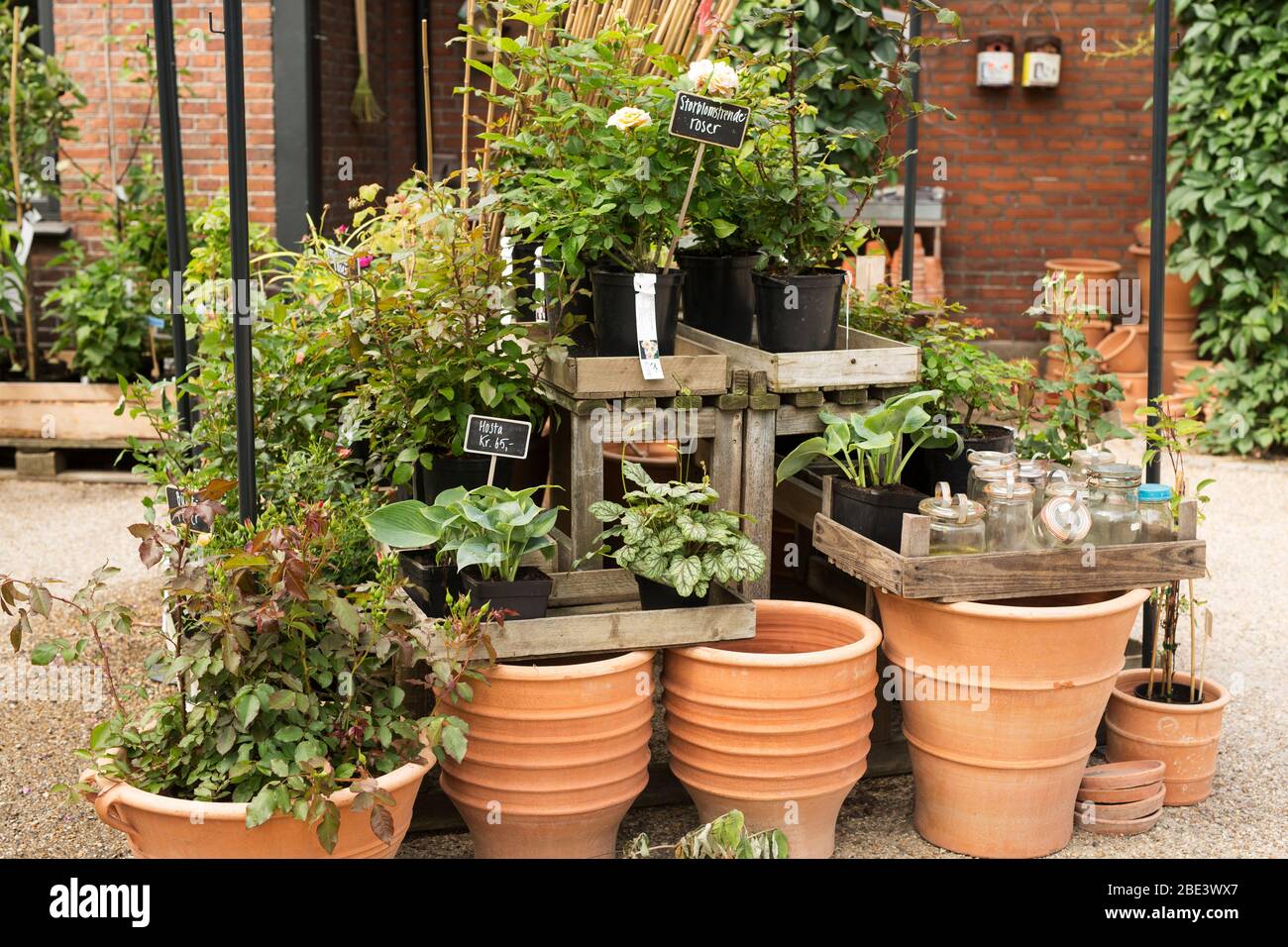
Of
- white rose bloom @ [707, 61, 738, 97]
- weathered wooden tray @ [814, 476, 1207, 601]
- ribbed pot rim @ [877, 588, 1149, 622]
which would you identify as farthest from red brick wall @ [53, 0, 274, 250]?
ribbed pot rim @ [877, 588, 1149, 622]

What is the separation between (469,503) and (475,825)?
58 centimetres

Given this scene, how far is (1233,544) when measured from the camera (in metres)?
5.05

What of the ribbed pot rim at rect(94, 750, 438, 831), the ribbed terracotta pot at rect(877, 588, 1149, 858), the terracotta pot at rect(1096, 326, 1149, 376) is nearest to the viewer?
the ribbed pot rim at rect(94, 750, 438, 831)

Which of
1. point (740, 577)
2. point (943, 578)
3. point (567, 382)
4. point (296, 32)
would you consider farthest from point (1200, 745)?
point (296, 32)

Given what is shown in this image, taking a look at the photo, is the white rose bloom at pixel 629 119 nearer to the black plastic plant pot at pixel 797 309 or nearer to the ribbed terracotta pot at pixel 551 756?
the black plastic plant pot at pixel 797 309

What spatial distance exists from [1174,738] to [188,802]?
6.54 feet

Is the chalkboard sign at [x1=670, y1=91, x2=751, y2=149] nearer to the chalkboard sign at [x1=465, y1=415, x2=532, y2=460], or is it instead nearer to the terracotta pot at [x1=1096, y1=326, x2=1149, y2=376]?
the chalkboard sign at [x1=465, y1=415, x2=532, y2=460]

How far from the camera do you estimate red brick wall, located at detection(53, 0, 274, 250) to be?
6188 mm

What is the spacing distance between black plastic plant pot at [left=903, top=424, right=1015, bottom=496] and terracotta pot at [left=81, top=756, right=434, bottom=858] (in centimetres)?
140

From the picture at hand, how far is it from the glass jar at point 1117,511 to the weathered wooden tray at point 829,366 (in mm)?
471

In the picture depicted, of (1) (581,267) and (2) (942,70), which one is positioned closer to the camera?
(1) (581,267)

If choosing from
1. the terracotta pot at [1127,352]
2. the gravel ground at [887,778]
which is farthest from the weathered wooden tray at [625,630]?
the terracotta pot at [1127,352]

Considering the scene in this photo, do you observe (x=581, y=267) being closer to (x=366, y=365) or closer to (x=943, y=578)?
(x=366, y=365)

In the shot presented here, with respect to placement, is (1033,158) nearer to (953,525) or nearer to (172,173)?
(172,173)
